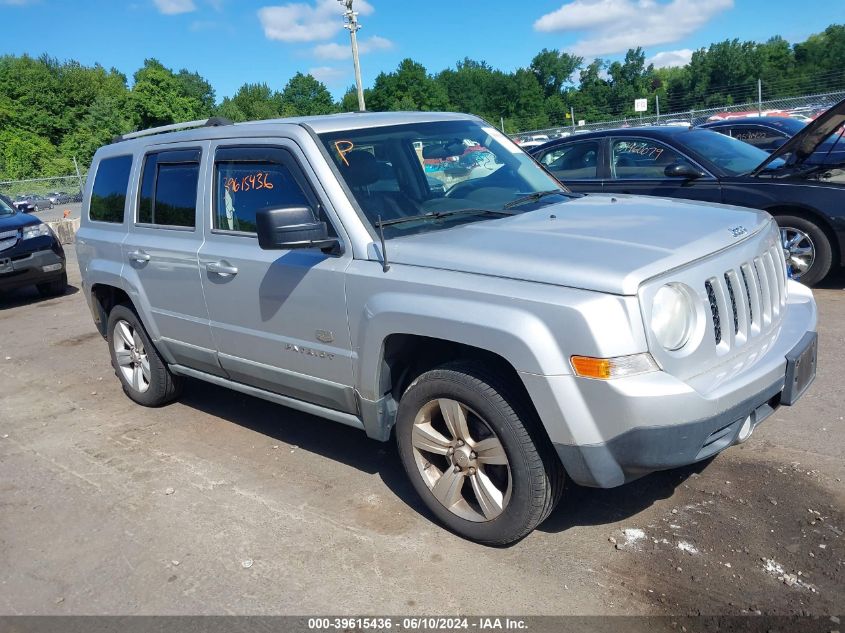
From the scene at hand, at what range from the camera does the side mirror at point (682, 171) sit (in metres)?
7.21

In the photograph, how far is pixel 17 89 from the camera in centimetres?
7169

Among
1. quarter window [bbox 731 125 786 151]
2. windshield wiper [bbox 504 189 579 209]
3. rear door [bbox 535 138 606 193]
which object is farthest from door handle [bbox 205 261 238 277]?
quarter window [bbox 731 125 786 151]

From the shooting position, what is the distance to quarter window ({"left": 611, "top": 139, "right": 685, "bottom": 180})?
7.60m

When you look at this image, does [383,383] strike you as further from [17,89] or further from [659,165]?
[17,89]

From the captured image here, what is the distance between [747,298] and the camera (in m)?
3.22

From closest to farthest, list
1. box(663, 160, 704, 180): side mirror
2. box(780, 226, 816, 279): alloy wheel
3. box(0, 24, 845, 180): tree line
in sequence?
box(780, 226, 816, 279): alloy wheel
box(663, 160, 704, 180): side mirror
box(0, 24, 845, 180): tree line

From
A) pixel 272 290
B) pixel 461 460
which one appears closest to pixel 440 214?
pixel 272 290

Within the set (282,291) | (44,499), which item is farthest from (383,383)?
(44,499)

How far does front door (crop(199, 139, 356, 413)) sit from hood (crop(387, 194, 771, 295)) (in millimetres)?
509

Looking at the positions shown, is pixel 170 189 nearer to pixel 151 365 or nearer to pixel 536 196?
pixel 151 365

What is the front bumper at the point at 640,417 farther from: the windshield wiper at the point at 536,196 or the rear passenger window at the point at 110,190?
the rear passenger window at the point at 110,190

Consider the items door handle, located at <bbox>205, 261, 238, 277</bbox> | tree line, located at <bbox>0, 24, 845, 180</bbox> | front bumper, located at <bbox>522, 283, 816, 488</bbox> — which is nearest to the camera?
front bumper, located at <bbox>522, 283, 816, 488</bbox>

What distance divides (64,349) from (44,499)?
393 cm

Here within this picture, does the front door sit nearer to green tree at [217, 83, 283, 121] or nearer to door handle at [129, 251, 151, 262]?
door handle at [129, 251, 151, 262]
